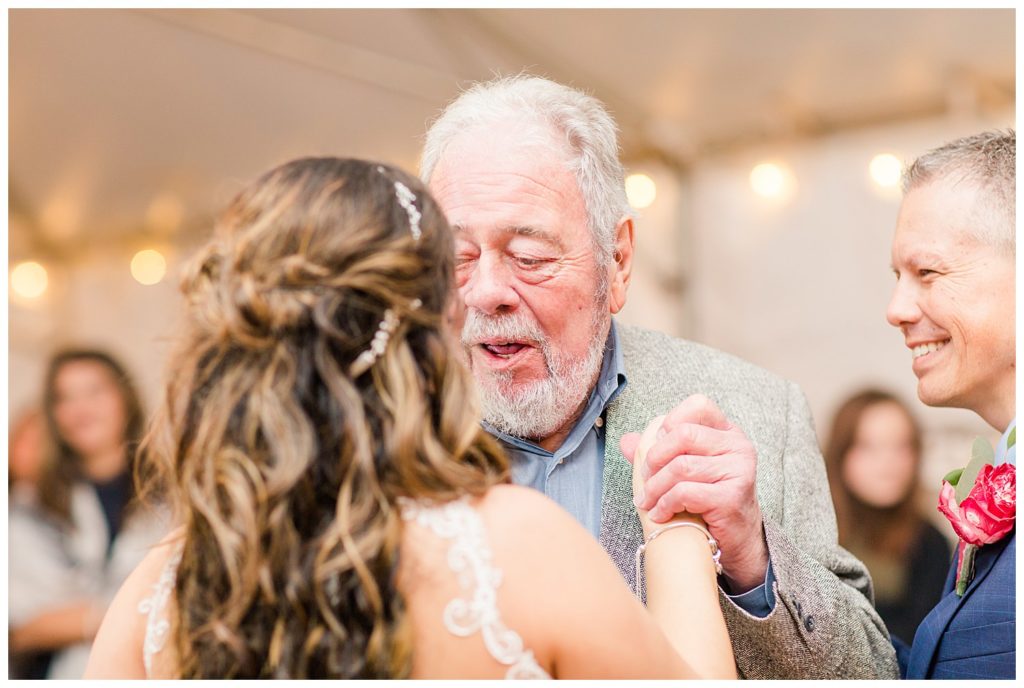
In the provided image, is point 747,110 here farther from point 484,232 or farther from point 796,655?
point 796,655

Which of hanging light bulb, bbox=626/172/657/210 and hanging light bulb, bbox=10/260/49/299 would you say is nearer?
hanging light bulb, bbox=10/260/49/299

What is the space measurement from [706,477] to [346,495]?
715mm

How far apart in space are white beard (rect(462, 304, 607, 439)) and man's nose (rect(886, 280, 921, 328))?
61cm

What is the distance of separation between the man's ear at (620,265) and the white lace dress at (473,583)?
1.06 meters

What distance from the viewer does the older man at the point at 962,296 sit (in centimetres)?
177

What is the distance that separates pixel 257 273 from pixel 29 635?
296 cm

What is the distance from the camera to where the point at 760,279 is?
5.91 meters

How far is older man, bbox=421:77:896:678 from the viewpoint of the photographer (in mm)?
1936

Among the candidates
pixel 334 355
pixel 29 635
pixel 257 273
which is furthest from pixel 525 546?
pixel 29 635

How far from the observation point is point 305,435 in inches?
48.6

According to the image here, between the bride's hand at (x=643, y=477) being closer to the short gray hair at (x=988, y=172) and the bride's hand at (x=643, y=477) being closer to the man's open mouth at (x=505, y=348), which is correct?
the man's open mouth at (x=505, y=348)

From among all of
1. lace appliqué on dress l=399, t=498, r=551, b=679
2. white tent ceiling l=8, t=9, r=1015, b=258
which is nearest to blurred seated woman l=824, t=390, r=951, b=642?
white tent ceiling l=8, t=9, r=1015, b=258

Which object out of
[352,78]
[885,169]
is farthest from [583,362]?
[885,169]

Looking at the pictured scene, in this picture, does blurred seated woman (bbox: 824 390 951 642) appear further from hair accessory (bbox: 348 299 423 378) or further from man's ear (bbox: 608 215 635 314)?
hair accessory (bbox: 348 299 423 378)
